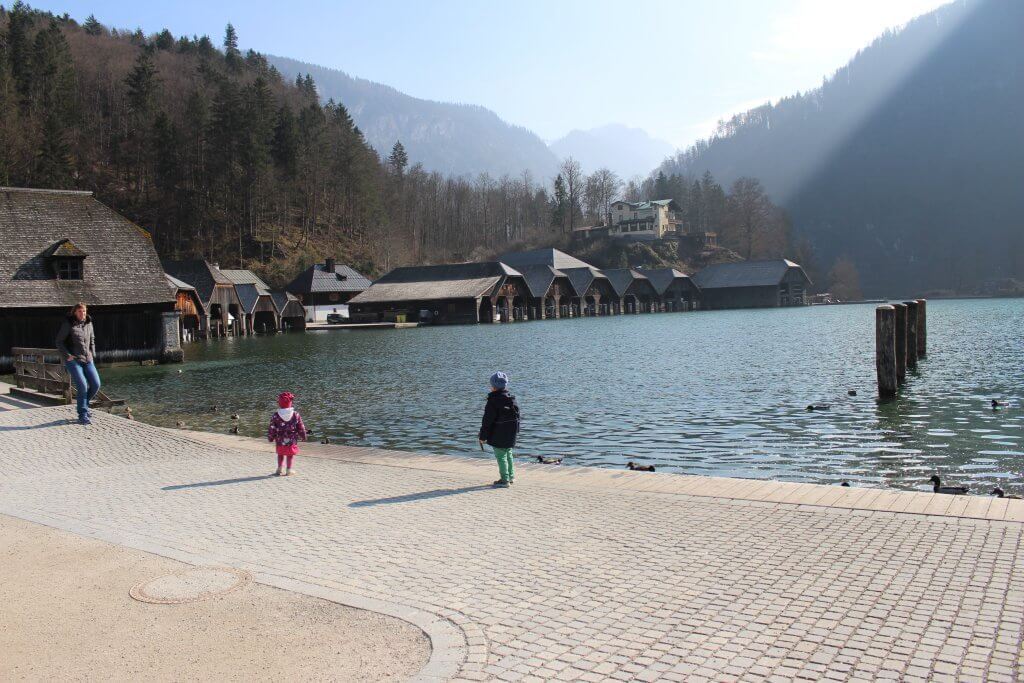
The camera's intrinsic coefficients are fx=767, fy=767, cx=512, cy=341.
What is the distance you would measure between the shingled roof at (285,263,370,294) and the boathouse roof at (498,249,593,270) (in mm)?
26913

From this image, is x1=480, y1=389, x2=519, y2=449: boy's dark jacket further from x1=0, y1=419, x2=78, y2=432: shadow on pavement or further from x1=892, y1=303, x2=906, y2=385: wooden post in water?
x1=892, y1=303, x2=906, y2=385: wooden post in water

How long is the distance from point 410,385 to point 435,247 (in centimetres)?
12025

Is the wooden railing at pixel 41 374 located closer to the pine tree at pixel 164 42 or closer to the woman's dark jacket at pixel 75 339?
the woman's dark jacket at pixel 75 339

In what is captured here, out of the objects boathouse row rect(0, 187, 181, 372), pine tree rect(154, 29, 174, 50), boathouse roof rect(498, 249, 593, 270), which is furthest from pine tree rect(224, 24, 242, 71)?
boathouse row rect(0, 187, 181, 372)

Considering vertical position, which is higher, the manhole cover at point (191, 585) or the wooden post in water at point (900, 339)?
the wooden post in water at point (900, 339)

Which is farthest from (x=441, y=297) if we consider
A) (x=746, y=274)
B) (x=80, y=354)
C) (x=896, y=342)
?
(x=80, y=354)

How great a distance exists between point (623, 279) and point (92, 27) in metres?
107

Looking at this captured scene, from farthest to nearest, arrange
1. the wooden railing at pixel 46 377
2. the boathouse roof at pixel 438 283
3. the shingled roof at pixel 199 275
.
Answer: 1. the boathouse roof at pixel 438 283
2. the shingled roof at pixel 199 275
3. the wooden railing at pixel 46 377

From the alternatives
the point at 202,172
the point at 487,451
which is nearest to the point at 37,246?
the point at 487,451

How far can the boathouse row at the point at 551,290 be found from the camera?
291 feet

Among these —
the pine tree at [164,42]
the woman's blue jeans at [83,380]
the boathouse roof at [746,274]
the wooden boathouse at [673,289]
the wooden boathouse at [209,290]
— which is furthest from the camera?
the pine tree at [164,42]

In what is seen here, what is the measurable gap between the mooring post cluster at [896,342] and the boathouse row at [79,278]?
1231 inches

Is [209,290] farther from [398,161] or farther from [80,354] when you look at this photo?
[398,161]

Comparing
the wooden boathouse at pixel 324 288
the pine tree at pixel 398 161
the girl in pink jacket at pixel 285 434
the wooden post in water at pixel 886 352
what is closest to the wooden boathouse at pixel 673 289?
the wooden boathouse at pixel 324 288
